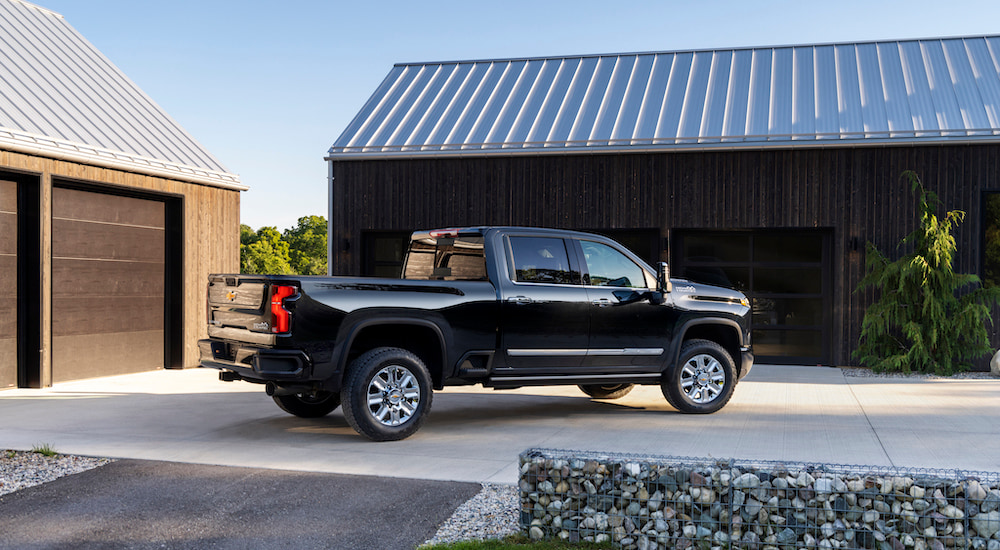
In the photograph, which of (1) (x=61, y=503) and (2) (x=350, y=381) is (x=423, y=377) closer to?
(2) (x=350, y=381)

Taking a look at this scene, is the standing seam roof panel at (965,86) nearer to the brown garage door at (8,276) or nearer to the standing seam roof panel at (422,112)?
the standing seam roof panel at (422,112)

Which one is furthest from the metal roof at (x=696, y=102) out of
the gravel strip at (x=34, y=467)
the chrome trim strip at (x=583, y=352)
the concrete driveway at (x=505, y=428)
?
the gravel strip at (x=34, y=467)

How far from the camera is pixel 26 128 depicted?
11539 mm

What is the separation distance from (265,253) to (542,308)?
76.6 meters

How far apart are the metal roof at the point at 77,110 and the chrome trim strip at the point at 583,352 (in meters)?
6.99

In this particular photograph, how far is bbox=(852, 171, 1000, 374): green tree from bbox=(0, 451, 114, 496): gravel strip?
11.2 m

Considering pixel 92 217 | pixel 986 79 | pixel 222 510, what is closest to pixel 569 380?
pixel 222 510

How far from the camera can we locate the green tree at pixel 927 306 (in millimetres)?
13477

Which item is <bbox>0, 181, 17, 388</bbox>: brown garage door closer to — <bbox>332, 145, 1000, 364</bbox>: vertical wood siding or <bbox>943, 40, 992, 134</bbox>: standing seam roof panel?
<bbox>332, 145, 1000, 364</bbox>: vertical wood siding

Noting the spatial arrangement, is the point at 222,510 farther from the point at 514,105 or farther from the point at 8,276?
the point at 514,105

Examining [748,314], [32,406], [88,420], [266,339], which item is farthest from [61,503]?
[748,314]

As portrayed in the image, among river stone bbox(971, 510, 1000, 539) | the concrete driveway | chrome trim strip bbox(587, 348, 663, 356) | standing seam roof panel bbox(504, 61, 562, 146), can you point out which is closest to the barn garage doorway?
the concrete driveway

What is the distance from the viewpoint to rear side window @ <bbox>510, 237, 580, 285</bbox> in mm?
8898

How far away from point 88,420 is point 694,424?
6044 mm
